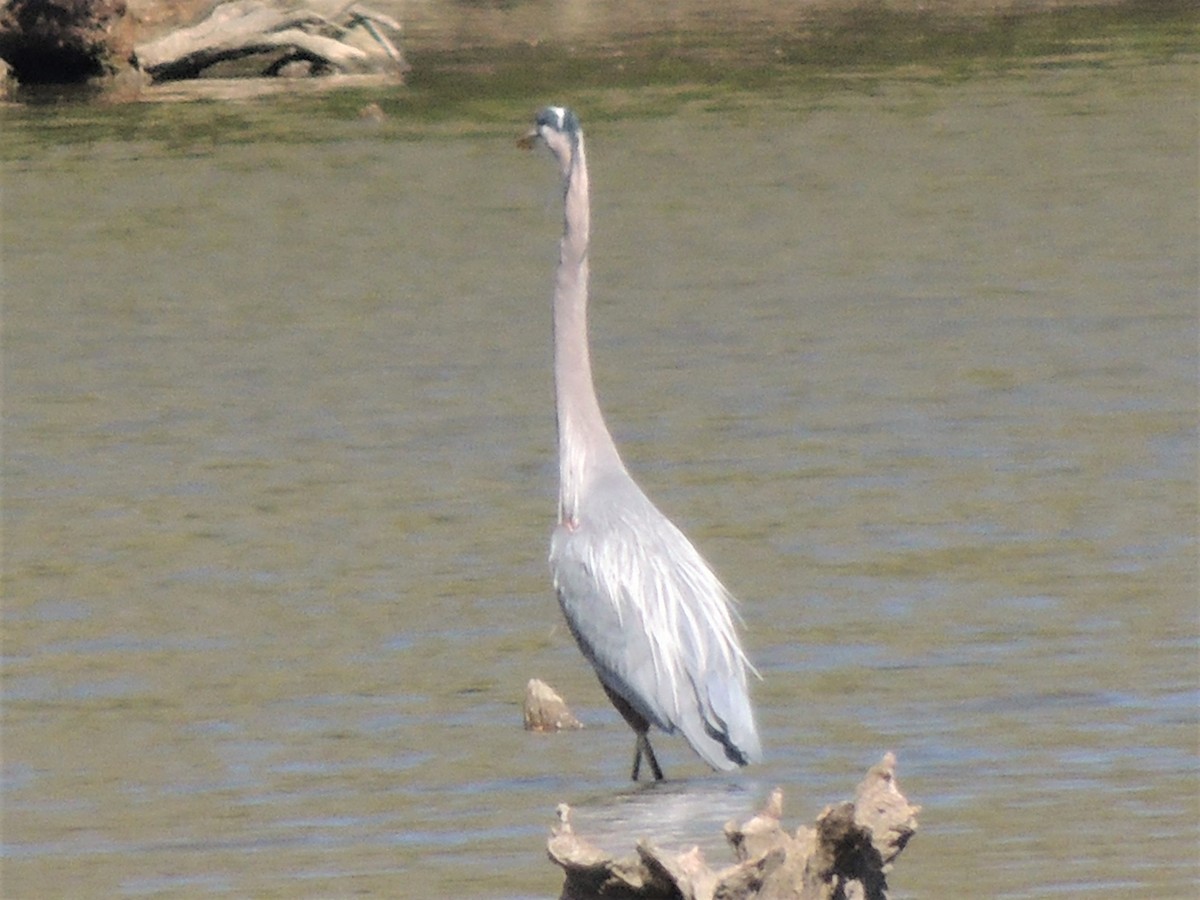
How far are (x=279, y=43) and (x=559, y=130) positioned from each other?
18722 mm

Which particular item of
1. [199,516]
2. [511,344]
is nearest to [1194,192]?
[511,344]

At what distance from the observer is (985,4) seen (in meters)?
32.3

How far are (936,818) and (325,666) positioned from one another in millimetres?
2511

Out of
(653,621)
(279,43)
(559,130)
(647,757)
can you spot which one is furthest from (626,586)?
(279,43)

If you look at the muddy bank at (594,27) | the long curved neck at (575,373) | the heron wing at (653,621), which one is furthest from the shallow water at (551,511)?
the muddy bank at (594,27)

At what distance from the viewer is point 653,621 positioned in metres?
6.96

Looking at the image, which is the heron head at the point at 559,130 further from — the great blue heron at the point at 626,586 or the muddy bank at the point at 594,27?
the muddy bank at the point at 594,27

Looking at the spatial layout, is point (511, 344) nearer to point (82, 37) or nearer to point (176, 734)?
point (176, 734)

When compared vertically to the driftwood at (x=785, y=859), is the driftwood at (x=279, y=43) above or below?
above

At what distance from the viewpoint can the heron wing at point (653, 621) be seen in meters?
6.72

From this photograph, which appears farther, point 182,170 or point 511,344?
point 182,170

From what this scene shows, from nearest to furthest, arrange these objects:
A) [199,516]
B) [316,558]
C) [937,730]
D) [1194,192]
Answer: [937,730] → [316,558] → [199,516] → [1194,192]

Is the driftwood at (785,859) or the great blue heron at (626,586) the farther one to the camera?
the great blue heron at (626,586)

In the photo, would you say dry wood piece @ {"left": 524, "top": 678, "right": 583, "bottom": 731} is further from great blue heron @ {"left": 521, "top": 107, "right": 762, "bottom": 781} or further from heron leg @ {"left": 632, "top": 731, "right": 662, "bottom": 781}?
heron leg @ {"left": 632, "top": 731, "right": 662, "bottom": 781}
